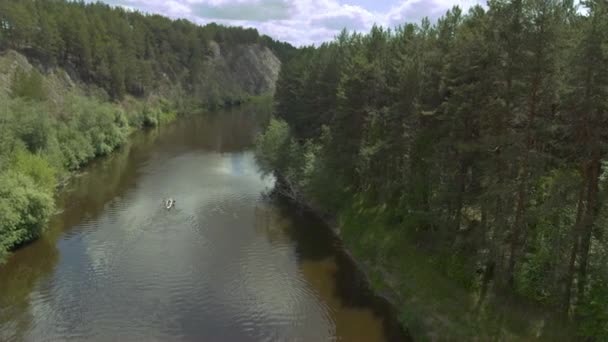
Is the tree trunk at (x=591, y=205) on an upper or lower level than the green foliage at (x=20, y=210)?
upper

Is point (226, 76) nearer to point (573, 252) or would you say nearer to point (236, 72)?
point (236, 72)

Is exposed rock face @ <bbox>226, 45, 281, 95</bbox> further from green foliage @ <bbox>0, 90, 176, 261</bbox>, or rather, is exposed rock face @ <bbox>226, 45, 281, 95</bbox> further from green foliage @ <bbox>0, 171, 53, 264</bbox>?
green foliage @ <bbox>0, 171, 53, 264</bbox>

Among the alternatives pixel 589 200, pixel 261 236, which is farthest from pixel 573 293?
pixel 261 236

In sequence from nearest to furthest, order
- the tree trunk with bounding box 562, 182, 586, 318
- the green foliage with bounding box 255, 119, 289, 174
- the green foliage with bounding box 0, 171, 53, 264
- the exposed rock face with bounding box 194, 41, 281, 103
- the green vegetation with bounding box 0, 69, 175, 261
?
the tree trunk with bounding box 562, 182, 586, 318 → the green foliage with bounding box 0, 171, 53, 264 → the green vegetation with bounding box 0, 69, 175, 261 → the green foliage with bounding box 255, 119, 289, 174 → the exposed rock face with bounding box 194, 41, 281, 103

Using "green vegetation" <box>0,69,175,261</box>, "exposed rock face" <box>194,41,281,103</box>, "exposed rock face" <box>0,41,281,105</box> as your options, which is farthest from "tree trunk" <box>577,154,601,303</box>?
"exposed rock face" <box>194,41,281,103</box>

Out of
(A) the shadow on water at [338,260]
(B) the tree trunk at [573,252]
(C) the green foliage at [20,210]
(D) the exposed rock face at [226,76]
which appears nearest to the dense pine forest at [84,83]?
(C) the green foliage at [20,210]

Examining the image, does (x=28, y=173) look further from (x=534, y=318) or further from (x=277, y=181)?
(x=534, y=318)

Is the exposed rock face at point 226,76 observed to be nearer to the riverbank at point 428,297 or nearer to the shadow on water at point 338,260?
the shadow on water at point 338,260

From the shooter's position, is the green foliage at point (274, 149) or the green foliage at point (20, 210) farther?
the green foliage at point (274, 149)
